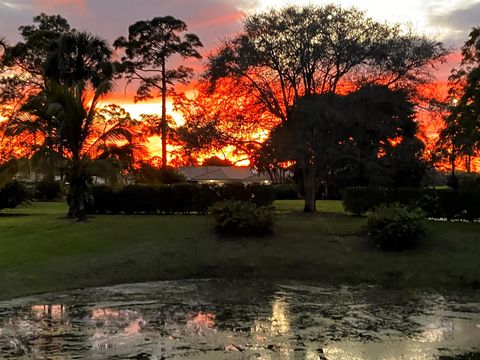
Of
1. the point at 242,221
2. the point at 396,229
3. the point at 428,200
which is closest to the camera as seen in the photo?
the point at 396,229

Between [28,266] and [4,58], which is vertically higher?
[4,58]

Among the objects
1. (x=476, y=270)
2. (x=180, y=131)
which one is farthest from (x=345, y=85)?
(x=476, y=270)

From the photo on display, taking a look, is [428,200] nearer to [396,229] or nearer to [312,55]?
[396,229]

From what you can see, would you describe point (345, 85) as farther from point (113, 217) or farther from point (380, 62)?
point (113, 217)

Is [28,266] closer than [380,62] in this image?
Yes

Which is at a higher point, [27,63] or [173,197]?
[27,63]

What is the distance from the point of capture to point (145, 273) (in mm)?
12984

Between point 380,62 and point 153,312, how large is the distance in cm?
1845

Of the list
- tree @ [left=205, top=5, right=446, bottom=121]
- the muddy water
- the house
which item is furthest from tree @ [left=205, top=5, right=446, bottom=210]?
the house

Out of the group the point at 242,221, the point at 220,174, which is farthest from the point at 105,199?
the point at 220,174

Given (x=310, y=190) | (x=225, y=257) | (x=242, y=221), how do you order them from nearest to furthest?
(x=225, y=257) < (x=242, y=221) < (x=310, y=190)

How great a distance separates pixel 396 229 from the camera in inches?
573

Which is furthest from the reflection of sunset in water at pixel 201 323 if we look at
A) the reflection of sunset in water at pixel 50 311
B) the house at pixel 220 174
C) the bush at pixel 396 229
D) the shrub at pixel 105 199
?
the house at pixel 220 174

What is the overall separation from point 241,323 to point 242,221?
24.4 feet
